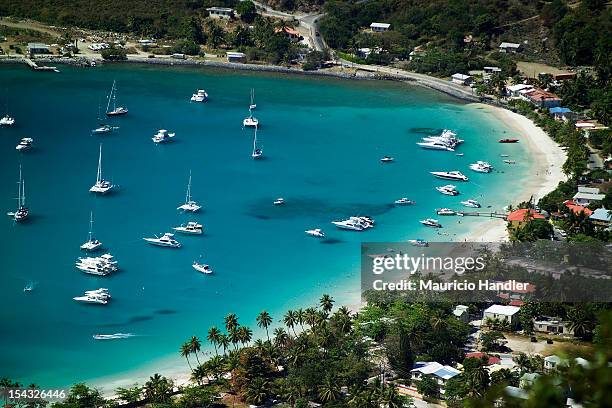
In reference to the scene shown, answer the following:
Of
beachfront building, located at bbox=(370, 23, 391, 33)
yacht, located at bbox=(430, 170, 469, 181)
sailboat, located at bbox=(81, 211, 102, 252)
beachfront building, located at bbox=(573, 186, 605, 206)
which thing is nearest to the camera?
sailboat, located at bbox=(81, 211, 102, 252)

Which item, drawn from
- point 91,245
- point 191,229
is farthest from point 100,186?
point 91,245

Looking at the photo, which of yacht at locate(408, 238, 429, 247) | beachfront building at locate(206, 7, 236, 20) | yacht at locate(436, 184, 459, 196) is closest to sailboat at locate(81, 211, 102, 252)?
yacht at locate(408, 238, 429, 247)

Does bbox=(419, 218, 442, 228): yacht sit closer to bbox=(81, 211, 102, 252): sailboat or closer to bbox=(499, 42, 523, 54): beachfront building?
bbox=(81, 211, 102, 252): sailboat

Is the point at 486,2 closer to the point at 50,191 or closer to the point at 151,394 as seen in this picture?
the point at 50,191

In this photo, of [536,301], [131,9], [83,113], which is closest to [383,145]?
[83,113]

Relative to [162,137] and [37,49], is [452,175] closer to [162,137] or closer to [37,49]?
[162,137]
